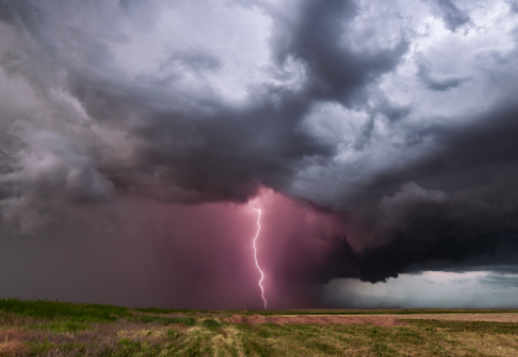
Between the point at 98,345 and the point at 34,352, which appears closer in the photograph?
the point at 34,352

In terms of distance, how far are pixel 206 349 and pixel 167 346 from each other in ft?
9.15

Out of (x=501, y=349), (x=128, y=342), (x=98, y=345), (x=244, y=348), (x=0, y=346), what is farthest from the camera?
(x=501, y=349)

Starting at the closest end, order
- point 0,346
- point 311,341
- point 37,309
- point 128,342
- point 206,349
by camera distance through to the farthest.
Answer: point 0,346 → point 128,342 → point 206,349 → point 311,341 → point 37,309

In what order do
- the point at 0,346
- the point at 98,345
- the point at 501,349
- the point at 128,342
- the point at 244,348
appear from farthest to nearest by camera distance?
the point at 501,349
the point at 244,348
the point at 128,342
the point at 98,345
the point at 0,346

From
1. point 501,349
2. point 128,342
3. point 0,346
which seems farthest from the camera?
point 501,349

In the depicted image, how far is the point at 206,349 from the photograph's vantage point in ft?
73.3

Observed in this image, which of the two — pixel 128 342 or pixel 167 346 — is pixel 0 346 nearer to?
pixel 128 342

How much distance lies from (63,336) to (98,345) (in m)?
2.92

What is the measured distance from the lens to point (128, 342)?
2038 centimetres

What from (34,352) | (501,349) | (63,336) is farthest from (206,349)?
(501,349)

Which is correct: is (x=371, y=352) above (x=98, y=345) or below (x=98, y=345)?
below

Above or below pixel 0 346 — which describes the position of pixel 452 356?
below

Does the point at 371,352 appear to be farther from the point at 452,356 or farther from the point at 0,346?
the point at 0,346

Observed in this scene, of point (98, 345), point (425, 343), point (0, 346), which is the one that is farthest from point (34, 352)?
point (425, 343)
